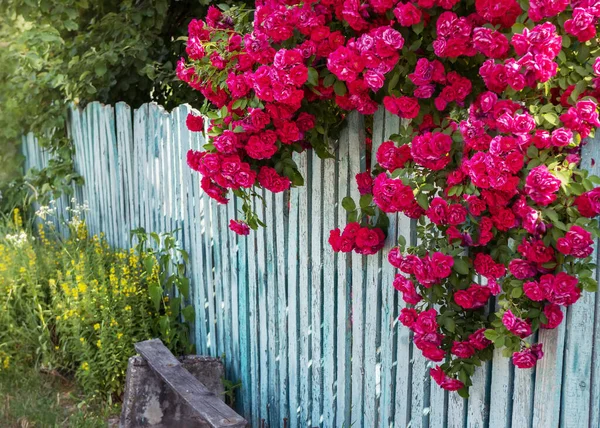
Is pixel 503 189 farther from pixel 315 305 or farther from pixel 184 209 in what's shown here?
pixel 184 209

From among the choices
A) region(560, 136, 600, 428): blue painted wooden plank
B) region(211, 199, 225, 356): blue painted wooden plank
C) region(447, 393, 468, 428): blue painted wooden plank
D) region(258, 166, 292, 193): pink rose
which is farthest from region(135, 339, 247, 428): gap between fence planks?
region(560, 136, 600, 428): blue painted wooden plank

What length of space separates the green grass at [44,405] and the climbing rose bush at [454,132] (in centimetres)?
225

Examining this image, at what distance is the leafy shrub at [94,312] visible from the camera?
4.96 meters

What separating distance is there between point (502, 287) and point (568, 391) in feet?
1.32

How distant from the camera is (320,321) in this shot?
3773 mm

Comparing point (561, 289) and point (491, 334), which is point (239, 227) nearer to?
point (491, 334)

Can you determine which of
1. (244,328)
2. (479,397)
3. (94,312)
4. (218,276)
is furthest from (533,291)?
(94,312)

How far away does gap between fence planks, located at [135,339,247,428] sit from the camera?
3543 mm

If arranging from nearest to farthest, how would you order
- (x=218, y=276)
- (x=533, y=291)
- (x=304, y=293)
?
1. (x=533, y=291)
2. (x=304, y=293)
3. (x=218, y=276)

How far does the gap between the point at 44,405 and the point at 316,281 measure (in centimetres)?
228

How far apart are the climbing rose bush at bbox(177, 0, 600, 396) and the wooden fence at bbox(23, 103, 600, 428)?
13 centimetres

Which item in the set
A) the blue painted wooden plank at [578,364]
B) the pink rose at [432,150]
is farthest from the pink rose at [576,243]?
the pink rose at [432,150]

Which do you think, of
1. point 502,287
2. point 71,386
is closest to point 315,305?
point 502,287

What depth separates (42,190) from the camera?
24.0 feet
